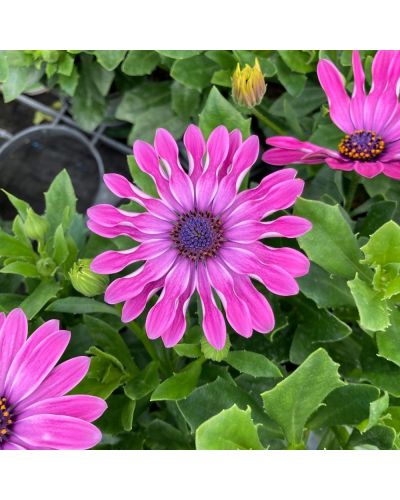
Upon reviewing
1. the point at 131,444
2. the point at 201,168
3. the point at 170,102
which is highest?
the point at 170,102

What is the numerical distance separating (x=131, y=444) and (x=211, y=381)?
15 centimetres

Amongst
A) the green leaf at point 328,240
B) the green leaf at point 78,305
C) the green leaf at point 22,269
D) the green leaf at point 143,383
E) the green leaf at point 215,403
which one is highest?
the green leaf at point 328,240

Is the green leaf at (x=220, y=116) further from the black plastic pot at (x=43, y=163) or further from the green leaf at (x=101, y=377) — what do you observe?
the black plastic pot at (x=43, y=163)

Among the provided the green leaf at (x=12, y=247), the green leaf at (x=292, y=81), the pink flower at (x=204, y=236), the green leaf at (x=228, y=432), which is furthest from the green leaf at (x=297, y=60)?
the green leaf at (x=228, y=432)

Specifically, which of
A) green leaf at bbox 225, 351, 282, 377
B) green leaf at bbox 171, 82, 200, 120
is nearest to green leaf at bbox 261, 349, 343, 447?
green leaf at bbox 225, 351, 282, 377

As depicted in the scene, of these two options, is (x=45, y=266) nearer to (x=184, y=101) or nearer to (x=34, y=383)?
(x=34, y=383)

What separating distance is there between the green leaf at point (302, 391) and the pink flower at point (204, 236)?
0.16 feet

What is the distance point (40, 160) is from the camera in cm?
122

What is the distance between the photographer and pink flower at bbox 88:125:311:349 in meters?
0.55

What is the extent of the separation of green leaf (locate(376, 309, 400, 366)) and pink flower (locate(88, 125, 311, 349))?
12 cm

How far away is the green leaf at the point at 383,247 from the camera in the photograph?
570 mm

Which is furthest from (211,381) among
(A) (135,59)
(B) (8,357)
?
(A) (135,59)

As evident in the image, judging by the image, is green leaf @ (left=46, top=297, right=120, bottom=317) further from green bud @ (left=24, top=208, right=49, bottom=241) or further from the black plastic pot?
the black plastic pot

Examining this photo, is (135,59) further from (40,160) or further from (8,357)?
(8,357)
